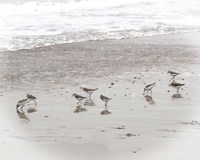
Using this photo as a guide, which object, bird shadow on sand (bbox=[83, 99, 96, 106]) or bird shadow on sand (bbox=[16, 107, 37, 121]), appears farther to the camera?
bird shadow on sand (bbox=[83, 99, 96, 106])

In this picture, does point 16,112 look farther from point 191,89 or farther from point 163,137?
point 191,89

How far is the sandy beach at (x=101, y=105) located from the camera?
28.8 ft

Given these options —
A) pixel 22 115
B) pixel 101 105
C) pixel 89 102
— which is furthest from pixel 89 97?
pixel 22 115

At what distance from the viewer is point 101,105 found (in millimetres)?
11836

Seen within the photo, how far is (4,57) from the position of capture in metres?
17.6

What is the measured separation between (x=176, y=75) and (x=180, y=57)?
12.0 feet

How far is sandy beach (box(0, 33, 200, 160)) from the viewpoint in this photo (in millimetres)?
8789

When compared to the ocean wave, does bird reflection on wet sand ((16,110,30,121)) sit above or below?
below

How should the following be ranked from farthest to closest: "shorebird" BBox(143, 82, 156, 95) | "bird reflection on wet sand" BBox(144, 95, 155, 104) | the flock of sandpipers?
1. "shorebird" BBox(143, 82, 156, 95)
2. "bird reflection on wet sand" BBox(144, 95, 155, 104)
3. the flock of sandpipers

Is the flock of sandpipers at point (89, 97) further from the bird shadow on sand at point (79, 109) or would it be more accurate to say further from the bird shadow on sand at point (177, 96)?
the bird shadow on sand at point (177, 96)

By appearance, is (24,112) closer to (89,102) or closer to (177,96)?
(89,102)

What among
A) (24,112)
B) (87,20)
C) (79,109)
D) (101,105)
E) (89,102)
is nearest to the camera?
(24,112)

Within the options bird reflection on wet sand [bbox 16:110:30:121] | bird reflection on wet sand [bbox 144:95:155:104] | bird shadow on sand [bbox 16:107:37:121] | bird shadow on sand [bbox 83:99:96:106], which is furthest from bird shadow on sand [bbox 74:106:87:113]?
bird reflection on wet sand [bbox 144:95:155:104]

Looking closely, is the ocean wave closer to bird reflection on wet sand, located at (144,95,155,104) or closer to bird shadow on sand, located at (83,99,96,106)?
bird shadow on sand, located at (83,99,96,106)
